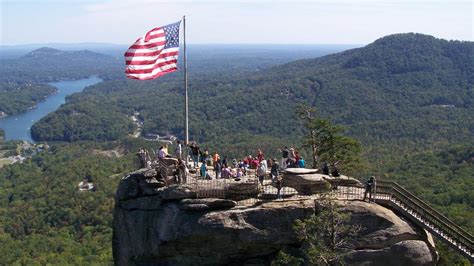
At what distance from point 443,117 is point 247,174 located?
16736 cm

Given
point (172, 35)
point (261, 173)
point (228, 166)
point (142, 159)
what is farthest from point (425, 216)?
point (172, 35)

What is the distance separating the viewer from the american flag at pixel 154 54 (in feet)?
79.8

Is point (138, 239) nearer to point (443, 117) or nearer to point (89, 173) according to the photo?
point (89, 173)

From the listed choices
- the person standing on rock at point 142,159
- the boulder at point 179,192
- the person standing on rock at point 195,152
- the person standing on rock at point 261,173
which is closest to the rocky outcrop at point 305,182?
the person standing on rock at point 261,173

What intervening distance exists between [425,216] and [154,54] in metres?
15.6

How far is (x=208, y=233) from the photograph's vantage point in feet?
70.1

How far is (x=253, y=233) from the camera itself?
2119 centimetres

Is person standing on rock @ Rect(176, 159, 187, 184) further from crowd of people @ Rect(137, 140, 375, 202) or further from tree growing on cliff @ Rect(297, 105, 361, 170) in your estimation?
tree growing on cliff @ Rect(297, 105, 361, 170)

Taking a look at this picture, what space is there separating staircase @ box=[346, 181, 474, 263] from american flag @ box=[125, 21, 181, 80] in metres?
12.0

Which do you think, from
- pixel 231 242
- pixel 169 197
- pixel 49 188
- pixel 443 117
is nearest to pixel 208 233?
pixel 231 242

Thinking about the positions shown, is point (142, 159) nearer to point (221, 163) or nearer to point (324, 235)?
point (221, 163)

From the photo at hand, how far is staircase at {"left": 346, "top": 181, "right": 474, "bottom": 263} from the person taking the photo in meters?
22.2

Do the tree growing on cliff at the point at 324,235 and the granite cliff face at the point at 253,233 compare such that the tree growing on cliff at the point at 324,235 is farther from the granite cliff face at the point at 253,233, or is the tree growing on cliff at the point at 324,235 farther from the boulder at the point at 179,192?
the boulder at the point at 179,192

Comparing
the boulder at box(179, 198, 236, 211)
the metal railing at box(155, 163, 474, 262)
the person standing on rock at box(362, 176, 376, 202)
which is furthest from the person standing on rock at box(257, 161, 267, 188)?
the person standing on rock at box(362, 176, 376, 202)
